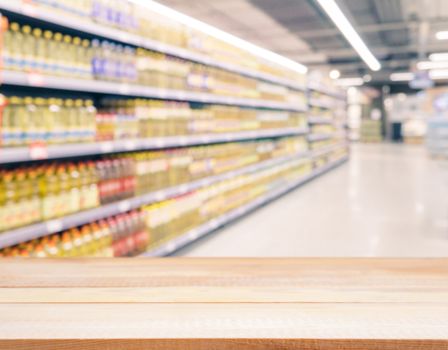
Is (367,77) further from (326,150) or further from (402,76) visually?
(326,150)

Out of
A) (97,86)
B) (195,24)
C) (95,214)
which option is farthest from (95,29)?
(195,24)

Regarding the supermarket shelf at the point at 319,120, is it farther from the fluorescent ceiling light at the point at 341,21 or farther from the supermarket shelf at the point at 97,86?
the supermarket shelf at the point at 97,86

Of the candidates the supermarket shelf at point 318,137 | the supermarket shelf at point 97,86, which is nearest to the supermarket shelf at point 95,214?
the supermarket shelf at point 97,86

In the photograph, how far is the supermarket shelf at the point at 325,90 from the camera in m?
9.98

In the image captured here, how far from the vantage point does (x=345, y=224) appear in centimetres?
553

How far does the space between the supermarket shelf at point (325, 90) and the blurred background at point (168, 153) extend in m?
0.16

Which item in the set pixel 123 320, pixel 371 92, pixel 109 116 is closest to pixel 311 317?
pixel 123 320

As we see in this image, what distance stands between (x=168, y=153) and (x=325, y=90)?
26.1ft

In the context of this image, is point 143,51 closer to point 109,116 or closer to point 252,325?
point 109,116

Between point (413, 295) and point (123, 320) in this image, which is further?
point (413, 295)

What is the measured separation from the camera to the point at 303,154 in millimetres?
9203

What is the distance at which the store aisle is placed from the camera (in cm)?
448

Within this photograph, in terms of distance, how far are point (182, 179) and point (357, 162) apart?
10198mm

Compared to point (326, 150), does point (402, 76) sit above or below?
above
